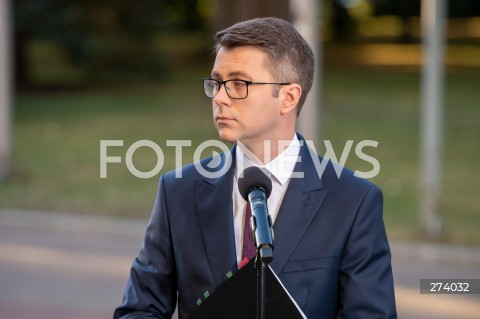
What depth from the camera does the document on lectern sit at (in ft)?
7.95

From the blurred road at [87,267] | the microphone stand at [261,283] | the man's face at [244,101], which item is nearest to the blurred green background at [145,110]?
the blurred road at [87,267]

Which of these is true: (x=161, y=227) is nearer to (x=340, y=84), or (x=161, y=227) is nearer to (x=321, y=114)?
(x=321, y=114)

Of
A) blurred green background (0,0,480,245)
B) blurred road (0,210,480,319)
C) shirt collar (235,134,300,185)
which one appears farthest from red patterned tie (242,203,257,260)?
blurred green background (0,0,480,245)

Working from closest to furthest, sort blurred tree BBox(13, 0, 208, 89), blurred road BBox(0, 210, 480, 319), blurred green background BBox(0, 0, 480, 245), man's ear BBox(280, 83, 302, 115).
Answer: man's ear BBox(280, 83, 302, 115), blurred road BBox(0, 210, 480, 319), blurred green background BBox(0, 0, 480, 245), blurred tree BBox(13, 0, 208, 89)

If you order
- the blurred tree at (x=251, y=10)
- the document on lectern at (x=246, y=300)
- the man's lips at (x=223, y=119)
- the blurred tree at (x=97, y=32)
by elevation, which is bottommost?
the document on lectern at (x=246, y=300)

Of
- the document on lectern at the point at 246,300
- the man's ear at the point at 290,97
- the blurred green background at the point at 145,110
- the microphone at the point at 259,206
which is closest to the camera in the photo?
the microphone at the point at 259,206

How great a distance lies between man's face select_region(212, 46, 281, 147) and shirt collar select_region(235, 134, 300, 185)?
8 cm

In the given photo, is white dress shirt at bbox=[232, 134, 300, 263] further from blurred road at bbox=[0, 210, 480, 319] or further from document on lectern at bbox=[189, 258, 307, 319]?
blurred road at bbox=[0, 210, 480, 319]

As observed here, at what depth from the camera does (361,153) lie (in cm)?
1402

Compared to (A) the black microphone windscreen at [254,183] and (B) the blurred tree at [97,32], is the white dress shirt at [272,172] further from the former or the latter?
(B) the blurred tree at [97,32]

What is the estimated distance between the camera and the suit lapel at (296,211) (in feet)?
8.93

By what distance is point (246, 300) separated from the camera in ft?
8.14

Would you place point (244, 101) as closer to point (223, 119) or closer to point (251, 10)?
point (223, 119)

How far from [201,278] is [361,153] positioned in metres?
11.4
